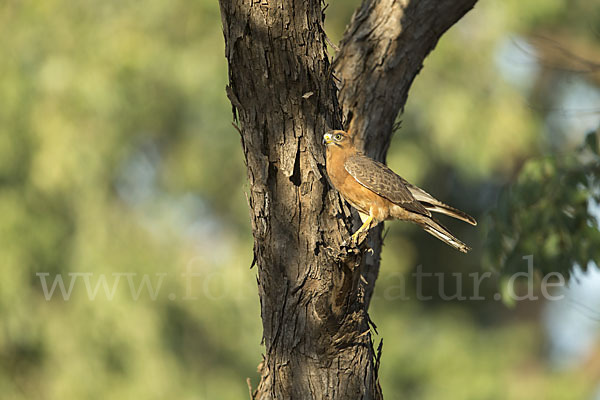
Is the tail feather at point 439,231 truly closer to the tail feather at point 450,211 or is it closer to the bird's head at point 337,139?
the tail feather at point 450,211

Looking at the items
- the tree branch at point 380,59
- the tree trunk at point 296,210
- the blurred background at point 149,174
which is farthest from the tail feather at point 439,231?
the blurred background at point 149,174

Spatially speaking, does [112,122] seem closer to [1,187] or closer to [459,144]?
[1,187]

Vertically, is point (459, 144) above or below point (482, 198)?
above

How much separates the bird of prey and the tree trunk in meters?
0.70

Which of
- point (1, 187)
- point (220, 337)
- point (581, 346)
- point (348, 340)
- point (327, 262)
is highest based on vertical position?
point (327, 262)

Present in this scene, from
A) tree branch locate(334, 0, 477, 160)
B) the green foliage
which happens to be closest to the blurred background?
the green foliage

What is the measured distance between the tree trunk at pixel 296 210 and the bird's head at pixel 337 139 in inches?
→ 3.6

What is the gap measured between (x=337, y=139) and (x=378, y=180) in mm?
539

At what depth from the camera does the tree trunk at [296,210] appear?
3346 millimetres

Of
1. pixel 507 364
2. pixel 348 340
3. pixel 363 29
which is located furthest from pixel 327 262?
pixel 507 364

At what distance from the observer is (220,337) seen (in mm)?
10773

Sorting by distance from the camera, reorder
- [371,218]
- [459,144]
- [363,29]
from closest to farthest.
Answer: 1. [371,218]
2. [363,29]
3. [459,144]

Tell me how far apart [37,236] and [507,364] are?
8320 mm

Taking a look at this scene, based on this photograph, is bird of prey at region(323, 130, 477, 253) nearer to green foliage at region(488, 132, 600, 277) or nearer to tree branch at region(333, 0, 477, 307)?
tree branch at region(333, 0, 477, 307)
